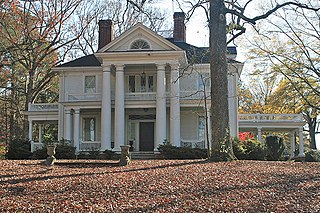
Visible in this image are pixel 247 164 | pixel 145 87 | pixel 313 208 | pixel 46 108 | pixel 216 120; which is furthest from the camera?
pixel 46 108

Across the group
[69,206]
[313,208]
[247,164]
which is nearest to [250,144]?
[247,164]

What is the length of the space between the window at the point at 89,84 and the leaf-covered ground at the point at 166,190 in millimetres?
14669

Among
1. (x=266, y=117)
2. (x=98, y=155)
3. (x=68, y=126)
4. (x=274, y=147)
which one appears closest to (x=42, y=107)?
(x=68, y=126)

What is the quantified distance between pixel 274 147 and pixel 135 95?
9050 mm

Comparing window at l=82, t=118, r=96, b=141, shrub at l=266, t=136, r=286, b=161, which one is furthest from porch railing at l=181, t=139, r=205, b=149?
window at l=82, t=118, r=96, b=141

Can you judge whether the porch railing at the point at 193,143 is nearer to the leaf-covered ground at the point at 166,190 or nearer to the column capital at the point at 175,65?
the column capital at the point at 175,65

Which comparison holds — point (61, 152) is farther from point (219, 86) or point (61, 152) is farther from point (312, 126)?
point (312, 126)

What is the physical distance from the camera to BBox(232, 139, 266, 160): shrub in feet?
68.8

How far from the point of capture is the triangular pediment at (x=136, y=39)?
2512 cm

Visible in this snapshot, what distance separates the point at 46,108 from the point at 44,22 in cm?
599

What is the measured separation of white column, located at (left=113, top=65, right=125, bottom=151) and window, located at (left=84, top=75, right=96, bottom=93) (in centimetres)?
281

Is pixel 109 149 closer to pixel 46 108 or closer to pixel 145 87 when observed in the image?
pixel 145 87

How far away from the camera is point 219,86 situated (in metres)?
15.7

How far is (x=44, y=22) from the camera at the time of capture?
90.4ft
